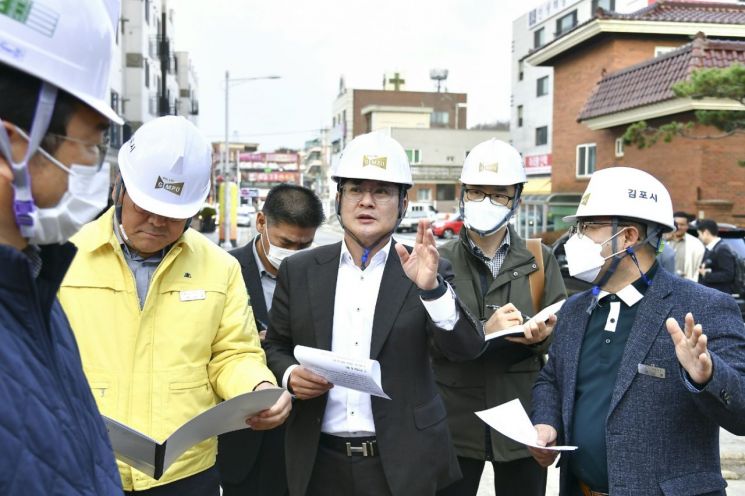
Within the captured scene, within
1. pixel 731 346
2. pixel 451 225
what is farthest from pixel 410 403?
pixel 451 225

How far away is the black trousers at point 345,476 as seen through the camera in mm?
2928

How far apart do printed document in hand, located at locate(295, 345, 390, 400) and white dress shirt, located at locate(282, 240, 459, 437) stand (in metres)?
0.32

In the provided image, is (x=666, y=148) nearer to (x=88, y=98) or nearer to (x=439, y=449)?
(x=439, y=449)

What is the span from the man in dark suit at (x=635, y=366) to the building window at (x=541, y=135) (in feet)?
129

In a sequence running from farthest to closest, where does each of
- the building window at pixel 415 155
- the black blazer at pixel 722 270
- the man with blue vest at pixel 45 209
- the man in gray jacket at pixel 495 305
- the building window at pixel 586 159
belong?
1. the building window at pixel 415 155
2. the building window at pixel 586 159
3. the black blazer at pixel 722 270
4. the man in gray jacket at pixel 495 305
5. the man with blue vest at pixel 45 209

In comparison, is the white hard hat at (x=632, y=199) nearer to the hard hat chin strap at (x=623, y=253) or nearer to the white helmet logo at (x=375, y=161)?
the hard hat chin strap at (x=623, y=253)

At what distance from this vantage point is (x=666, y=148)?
73.0 feet

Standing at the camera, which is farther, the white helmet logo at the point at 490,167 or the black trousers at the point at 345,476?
the white helmet logo at the point at 490,167

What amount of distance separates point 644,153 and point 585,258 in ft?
73.5

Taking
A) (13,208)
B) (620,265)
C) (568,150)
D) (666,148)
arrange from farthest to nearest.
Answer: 1. (568,150)
2. (666,148)
3. (620,265)
4. (13,208)

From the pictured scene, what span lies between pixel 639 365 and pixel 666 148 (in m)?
21.6

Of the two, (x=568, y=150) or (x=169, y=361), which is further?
(x=568, y=150)

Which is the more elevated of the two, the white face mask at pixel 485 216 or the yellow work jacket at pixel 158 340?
the white face mask at pixel 485 216

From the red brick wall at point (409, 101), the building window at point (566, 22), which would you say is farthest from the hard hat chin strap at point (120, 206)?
the red brick wall at point (409, 101)
